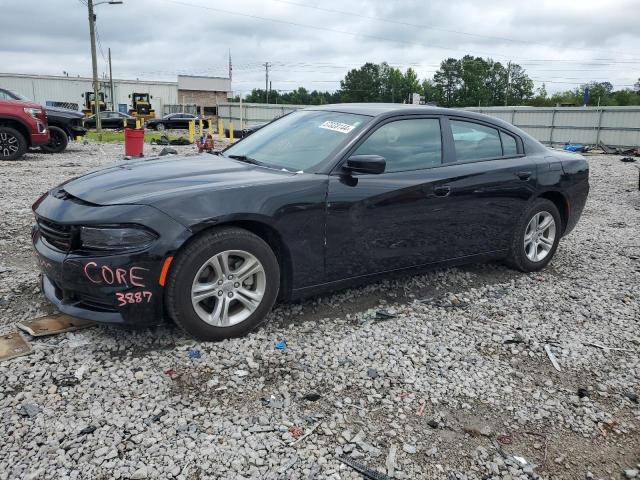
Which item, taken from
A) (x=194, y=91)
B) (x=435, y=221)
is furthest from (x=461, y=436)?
(x=194, y=91)

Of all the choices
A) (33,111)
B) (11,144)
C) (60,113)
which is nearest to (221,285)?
(33,111)

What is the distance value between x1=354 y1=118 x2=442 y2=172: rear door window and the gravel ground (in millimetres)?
1101

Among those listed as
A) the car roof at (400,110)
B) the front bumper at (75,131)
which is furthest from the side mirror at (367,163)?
the front bumper at (75,131)

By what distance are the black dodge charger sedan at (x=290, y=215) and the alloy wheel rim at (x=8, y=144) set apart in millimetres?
10333

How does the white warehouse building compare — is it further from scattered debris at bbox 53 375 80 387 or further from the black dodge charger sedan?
scattered debris at bbox 53 375 80 387

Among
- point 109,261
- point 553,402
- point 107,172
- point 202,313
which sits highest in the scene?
point 107,172

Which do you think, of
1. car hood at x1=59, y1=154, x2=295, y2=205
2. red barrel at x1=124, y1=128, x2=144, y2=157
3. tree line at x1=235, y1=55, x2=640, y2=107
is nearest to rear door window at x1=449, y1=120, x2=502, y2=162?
car hood at x1=59, y1=154, x2=295, y2=205

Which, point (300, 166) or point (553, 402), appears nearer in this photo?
point (553, 402)

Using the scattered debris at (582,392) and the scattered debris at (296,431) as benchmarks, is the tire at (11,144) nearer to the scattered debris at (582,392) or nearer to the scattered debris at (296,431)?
the scattered debris at (296,431)

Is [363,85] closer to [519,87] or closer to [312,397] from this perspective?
[519,87]

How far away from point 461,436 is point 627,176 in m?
13.7

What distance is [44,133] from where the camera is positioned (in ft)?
42.7

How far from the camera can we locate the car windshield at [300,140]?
4004 millimetres

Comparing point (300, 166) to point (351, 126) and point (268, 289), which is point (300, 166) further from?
point (268, 289)
